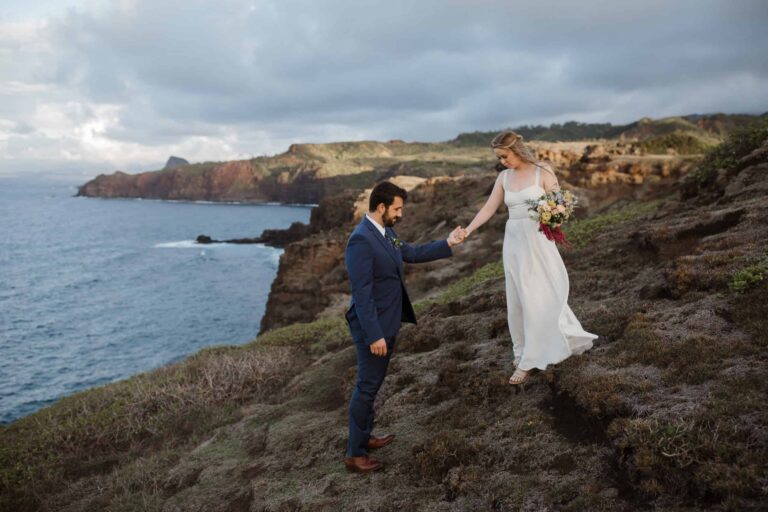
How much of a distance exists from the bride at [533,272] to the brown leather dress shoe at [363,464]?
2117 mm

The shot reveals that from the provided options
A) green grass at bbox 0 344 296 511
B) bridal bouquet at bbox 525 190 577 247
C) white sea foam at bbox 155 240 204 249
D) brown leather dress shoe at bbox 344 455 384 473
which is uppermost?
bridal bouquet at bbox 525 190 577 247

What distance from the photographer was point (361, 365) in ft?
20.0

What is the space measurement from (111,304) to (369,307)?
5823cm

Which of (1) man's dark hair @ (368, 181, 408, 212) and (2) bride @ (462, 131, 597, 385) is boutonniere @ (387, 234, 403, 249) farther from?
(2) bride @ (462, 131, 597, 385)

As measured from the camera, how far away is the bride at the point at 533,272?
6.80 meters

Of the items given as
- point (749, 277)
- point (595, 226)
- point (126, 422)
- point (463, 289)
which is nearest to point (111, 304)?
point (126, 422)

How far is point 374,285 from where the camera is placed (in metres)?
6.18

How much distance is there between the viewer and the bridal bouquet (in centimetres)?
658

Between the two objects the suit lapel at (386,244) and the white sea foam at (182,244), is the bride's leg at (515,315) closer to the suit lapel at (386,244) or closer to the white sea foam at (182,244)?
the suit lapel at (386,244)

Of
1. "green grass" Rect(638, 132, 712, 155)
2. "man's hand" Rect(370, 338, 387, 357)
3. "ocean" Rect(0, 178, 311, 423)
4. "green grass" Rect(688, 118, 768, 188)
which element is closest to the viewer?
"man's hand" Rect(370, 338, 387, 357)

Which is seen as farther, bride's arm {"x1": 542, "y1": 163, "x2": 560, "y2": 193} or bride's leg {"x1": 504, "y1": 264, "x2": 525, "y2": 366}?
bride's leg {"x1": 504, "y1": 264, "x2": 525, "y2": 366}

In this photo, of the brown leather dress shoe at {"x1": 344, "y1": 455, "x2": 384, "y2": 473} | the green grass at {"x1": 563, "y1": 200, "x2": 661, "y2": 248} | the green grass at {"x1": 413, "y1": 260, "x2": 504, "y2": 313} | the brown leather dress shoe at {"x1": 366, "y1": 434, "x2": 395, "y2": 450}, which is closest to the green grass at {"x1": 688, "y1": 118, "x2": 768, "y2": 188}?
the green grass at {"x1": 563, "y1": 200, "x2": 661, "y2": 248}

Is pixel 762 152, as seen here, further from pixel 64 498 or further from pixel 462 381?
pixel 64 498

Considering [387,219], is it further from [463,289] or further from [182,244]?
[182,244]
